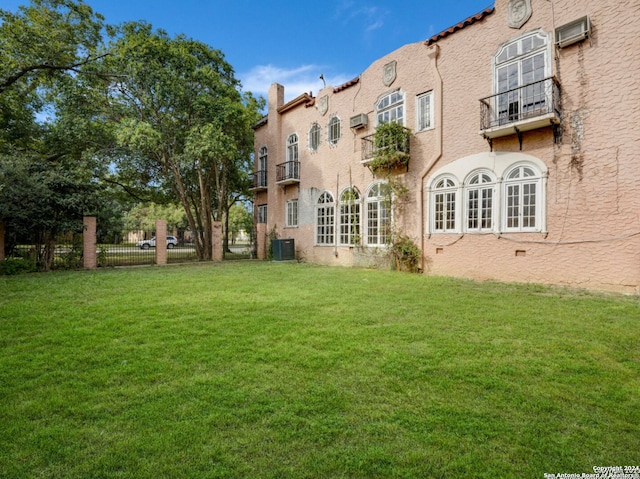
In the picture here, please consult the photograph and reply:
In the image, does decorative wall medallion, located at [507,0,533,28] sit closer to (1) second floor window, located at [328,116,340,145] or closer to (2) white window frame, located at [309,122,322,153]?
(1) second floor window, located at [328,116,340,145]

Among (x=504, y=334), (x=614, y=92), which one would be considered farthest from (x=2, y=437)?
(x=614, y=92)

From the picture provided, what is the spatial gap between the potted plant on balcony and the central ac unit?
1526 mm

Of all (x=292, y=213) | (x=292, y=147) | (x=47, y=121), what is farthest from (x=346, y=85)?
(x=47, y=121)

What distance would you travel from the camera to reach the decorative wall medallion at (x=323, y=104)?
15.8 m

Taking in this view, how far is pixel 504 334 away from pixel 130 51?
1731cm

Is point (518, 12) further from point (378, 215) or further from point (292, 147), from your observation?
point (292, 147)

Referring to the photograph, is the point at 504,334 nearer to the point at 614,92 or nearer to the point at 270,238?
the point at 614,92

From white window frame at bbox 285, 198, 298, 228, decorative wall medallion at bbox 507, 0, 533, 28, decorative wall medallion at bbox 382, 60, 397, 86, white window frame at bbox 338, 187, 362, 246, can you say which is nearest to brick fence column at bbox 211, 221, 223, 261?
white window frame at bbox 285, 198, 298, 228

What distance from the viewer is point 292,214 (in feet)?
58.8

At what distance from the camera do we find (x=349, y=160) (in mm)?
14688

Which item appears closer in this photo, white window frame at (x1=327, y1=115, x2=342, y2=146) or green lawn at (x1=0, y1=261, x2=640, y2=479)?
green lawn at (x1=0, y1=261, x2=640, y2=479)

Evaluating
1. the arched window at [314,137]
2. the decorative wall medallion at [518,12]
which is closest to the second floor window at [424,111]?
the decorative wall medallion at [518,12]

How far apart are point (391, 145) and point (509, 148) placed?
12.5ft

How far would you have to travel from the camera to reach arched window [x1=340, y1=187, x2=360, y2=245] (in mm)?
14305
